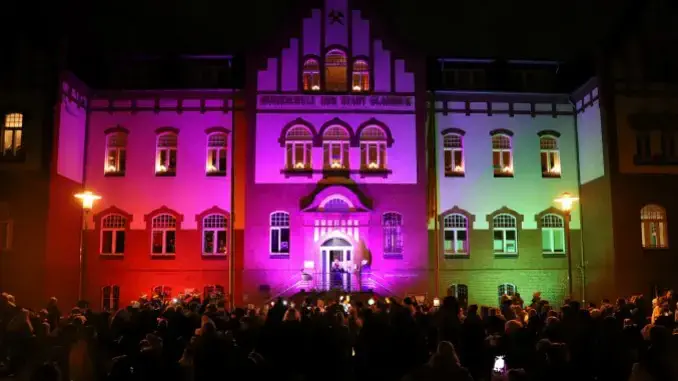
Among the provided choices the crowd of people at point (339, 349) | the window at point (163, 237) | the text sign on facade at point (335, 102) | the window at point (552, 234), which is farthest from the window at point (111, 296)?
the window at point (552, 234)

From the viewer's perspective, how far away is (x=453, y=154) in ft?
111

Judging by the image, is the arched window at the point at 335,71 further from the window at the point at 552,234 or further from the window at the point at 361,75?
the window at the point at 552,234

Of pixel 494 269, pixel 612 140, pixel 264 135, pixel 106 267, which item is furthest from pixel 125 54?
pixel 612 140

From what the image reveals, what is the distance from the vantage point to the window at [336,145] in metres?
32.9

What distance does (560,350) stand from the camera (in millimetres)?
8414

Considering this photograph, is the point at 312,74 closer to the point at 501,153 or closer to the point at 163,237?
the point at 501,153

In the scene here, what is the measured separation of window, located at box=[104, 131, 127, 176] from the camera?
33.5 meters

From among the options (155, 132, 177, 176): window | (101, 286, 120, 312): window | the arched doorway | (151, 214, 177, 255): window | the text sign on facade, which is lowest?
(101, 286, 120, 312): window

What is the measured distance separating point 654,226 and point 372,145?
1438cm

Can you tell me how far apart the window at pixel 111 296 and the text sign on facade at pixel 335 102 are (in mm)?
11887

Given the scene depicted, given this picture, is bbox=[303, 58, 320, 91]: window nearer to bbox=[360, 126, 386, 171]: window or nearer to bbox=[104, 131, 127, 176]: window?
bbox=[360, 126, 386, 171]: window

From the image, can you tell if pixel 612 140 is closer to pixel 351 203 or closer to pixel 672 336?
pixel 351 203

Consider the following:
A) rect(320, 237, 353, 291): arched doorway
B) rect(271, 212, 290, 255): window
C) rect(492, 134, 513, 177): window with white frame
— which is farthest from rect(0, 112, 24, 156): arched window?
rect(492, 134, 513, 177): window with white frame

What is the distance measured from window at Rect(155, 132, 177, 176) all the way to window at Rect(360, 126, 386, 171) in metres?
9.82
